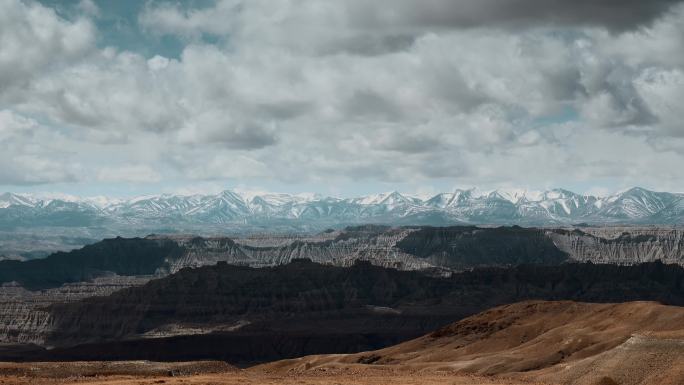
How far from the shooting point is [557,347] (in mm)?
134625

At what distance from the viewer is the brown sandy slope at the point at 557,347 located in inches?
3506

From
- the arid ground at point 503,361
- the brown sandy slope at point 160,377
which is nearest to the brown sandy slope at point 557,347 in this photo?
the arid ground at point 503,361

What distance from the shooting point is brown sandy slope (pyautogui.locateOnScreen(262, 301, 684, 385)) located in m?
89.1

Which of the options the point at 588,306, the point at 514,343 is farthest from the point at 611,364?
the point at 588,306

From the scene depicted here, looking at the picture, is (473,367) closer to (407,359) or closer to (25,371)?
(407,359)

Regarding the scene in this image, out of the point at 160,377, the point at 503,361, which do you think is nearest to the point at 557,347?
the point at 503,361

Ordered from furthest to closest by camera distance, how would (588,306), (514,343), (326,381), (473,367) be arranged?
(588,306) → (514,343) → (473,367) → (326,381)

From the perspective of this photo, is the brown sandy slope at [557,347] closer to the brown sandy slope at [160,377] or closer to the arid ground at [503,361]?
the arid ground at [503,361]

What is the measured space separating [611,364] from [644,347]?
3.49 metres

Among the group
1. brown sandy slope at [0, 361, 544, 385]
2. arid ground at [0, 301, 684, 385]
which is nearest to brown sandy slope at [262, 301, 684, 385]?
arid ground at [0, 301, 684, 385]

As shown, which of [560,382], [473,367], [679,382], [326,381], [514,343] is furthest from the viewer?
[514,343]

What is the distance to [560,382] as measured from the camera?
97.1 metres

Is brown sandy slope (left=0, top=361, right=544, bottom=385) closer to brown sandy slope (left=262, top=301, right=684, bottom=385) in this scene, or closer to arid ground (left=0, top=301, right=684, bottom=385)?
arid ground (left=0, top=301, right=684, bottom=385)

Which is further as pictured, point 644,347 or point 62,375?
point 62,375
